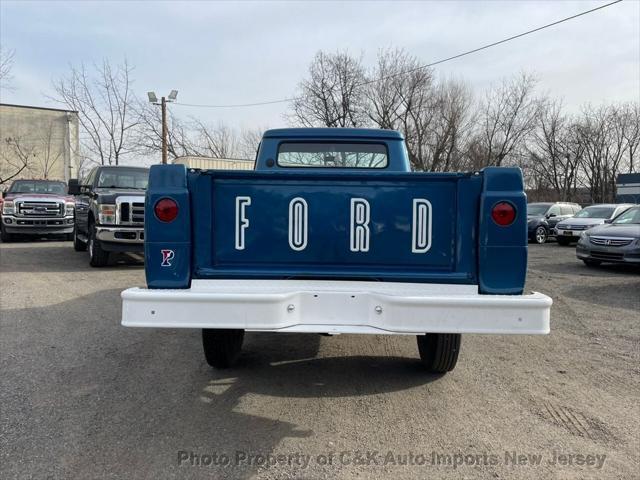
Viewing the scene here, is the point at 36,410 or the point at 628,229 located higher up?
the point at 628,229

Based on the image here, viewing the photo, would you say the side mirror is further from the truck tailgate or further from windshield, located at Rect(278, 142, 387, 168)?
the truck tailgate

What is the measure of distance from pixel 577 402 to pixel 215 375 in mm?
2922

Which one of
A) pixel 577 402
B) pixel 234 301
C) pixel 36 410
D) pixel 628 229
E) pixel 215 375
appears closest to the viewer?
pixel 234 301

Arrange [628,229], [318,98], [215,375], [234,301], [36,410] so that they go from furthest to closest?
[318,98], [628,229], [215,375], [36,410], [234,301]

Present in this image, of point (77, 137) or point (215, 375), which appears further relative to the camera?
point (77, 137)

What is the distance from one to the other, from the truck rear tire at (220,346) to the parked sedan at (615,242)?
30.4 feet

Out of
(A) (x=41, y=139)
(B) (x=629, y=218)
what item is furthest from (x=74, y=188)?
(A) (x=41, y=139)

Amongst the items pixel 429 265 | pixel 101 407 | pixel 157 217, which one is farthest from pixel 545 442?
pixel 101 407

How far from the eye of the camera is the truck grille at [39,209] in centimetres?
1398

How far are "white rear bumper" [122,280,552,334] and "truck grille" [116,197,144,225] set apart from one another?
22.7 feet

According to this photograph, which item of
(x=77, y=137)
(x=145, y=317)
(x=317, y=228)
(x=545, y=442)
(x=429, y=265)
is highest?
(x=77, y=137)

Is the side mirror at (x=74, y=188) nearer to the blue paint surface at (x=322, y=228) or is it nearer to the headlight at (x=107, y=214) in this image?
the headlight at (x=107, y=214)

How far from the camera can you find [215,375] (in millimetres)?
4156

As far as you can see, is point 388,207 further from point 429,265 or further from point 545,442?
point 545,442
